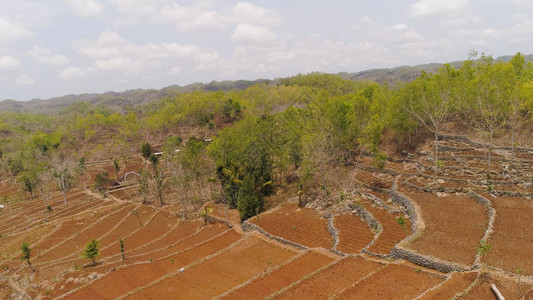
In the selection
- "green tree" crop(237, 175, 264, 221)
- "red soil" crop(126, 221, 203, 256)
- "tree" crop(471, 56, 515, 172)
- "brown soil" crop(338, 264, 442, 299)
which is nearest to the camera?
"brown soil" crop(338, 264, 442, 299)

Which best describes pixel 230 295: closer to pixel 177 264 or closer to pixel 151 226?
pixel 177 264

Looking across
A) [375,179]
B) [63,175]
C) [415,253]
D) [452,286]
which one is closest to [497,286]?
[452,286]

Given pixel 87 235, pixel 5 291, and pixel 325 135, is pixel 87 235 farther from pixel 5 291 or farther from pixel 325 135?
pixel 325 135

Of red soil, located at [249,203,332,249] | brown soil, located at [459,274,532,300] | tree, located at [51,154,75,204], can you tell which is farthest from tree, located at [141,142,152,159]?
brown soil, located at [459,274,532,300]

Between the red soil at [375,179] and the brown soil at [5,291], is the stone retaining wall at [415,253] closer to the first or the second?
the red soil at [375,179]

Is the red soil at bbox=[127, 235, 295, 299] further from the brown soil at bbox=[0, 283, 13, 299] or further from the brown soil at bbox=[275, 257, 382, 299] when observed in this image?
the brown soil at bbox=[0, 283, 13, 299]

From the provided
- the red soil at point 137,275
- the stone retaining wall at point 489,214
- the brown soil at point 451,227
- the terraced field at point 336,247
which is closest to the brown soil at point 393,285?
the terraced field at point 336,247

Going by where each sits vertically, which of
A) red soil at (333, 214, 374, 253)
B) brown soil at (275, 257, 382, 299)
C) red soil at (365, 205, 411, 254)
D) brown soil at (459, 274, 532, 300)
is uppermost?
brown soil at (459, 274, 532, 300)
